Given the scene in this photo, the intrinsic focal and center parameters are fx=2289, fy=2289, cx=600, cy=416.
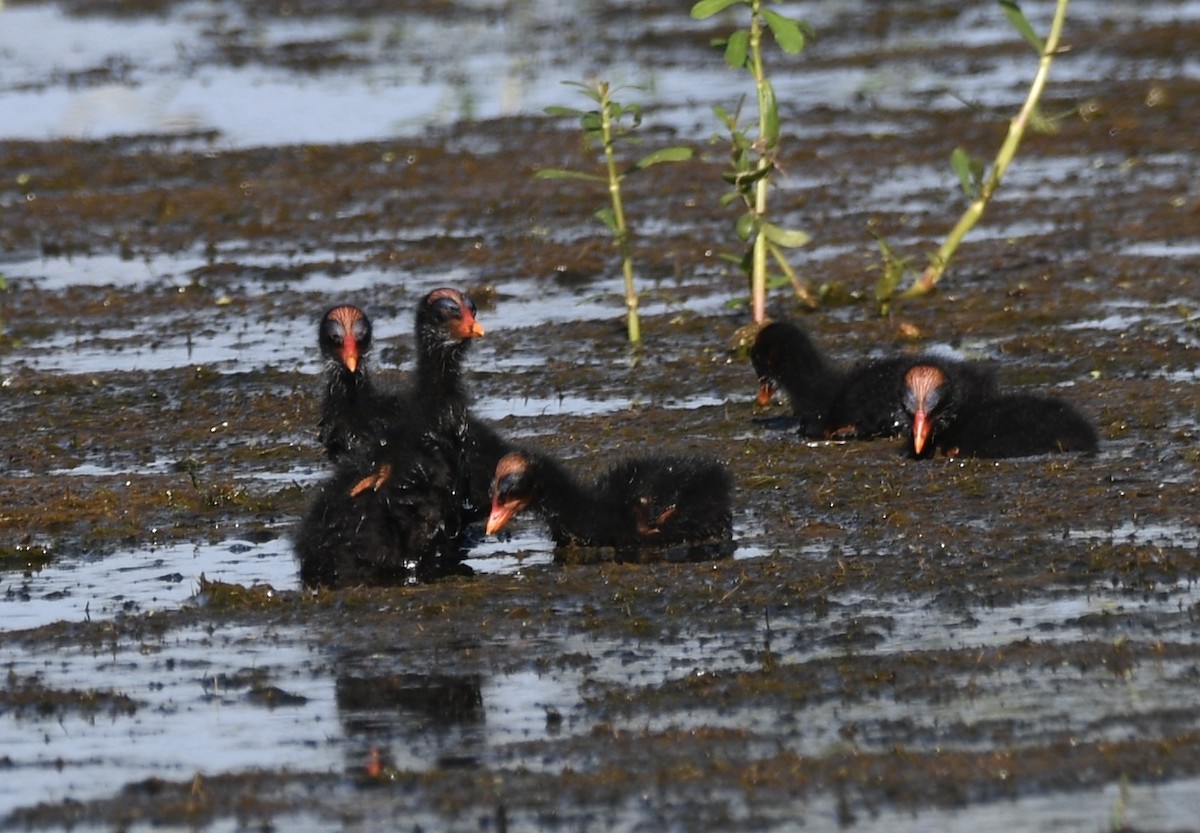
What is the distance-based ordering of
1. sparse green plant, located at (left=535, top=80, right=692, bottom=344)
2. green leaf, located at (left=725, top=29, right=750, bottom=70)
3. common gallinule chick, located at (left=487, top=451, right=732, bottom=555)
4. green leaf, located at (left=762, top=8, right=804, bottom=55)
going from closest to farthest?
common gallinule chick, located at (left=487, top=451, right=732, bottom=555)
green leaf, located at (left=762, top=8, right=804, bottom=55)
sparse green plant, located at (left=535, top=80, right=692, bottom=344)
green leaf, located at (left=725, top=29, right=750, bottom=70)

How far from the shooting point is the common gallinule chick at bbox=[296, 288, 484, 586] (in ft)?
28.0

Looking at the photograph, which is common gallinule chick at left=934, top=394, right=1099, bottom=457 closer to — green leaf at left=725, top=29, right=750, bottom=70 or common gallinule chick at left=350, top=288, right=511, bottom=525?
common gallinule chick at left=350, top=288, right=511, bottom=525

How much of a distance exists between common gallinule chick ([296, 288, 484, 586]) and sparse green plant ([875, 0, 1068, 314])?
402cm

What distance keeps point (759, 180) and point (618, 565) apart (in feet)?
13.4

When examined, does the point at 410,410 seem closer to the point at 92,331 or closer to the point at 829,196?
the point at 92,331

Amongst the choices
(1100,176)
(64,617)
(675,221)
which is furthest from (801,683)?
(1100,176)

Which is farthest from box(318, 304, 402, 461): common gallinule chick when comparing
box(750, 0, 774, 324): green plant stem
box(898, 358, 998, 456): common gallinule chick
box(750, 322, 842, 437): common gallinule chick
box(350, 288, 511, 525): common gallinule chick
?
box(750, 0, 774, 324): green plant stem

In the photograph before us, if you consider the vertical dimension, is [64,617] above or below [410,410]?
below

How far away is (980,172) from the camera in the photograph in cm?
1243

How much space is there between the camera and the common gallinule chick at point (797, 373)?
10664 millimetres

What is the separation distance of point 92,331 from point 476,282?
2.50 metres

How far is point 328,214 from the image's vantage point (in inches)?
697

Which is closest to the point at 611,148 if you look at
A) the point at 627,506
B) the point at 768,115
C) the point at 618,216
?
the point at 618,216

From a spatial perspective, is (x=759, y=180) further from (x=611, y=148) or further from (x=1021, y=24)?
(x=1021, y=24)
